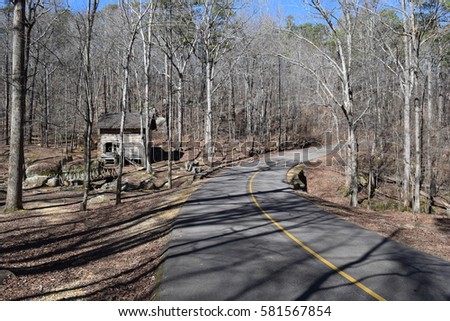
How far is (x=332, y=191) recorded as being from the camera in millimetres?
26766

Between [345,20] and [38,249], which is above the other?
[345,20]

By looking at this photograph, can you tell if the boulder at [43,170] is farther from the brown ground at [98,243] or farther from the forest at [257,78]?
the brown ground at [98,243]

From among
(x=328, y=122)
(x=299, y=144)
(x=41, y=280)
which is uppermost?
(x=328, y=122)

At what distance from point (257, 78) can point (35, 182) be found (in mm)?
34516

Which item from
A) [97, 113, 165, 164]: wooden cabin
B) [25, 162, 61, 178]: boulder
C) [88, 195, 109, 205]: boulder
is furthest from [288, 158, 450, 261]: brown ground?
[97, 113, 165, 164]: wooden cabin

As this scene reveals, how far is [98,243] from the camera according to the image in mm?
10609

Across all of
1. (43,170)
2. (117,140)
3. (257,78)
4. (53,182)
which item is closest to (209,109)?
(117,140)

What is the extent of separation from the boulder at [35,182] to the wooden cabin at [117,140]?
28.2 feet

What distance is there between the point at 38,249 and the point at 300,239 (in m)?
7.39

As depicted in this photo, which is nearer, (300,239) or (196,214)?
(300,239)

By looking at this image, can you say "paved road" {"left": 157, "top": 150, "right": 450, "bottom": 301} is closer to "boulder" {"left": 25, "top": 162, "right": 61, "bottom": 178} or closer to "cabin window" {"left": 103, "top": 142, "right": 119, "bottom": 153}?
"boulder" {"left": 25, "top": 162, "right": 61, "bottom": 178}
